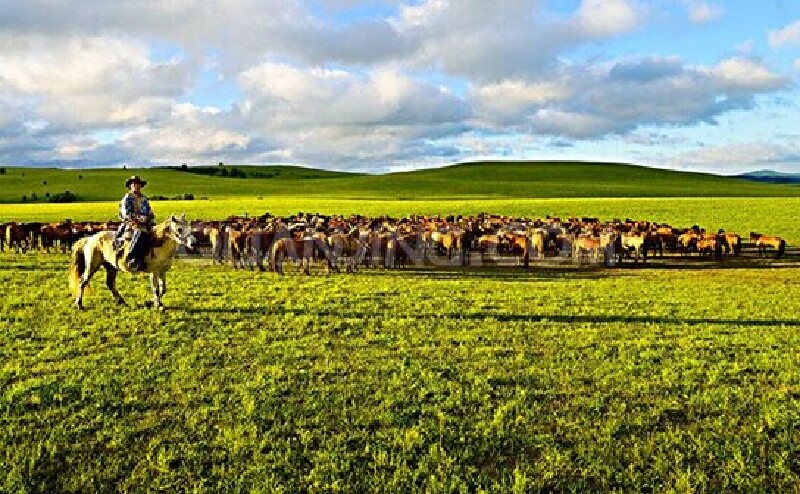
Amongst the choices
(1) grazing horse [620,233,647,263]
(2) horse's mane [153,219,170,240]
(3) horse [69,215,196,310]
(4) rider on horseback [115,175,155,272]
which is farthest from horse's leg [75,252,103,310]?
(1) grazing horse [620,233,647,263]

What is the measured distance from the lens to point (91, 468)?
5961 mm

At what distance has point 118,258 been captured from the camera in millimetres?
12492

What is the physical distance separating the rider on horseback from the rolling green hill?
58826 mm

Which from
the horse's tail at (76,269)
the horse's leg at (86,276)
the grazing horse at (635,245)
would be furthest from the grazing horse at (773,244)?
the horse's tail at (76,269)

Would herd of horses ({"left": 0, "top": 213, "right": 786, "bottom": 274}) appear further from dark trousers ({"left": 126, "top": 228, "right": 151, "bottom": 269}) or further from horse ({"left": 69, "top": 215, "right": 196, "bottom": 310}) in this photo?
dark trousers ({"left": 126, "top": 228, "right": 151, "bottom": 269})

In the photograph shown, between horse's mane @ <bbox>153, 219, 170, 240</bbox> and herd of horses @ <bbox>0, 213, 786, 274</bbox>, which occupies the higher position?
horse's mane @ <bbox>153, 219, 170, 240</bbox>

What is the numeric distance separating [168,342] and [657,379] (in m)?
6.83

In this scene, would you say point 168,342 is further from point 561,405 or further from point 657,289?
point 657,289

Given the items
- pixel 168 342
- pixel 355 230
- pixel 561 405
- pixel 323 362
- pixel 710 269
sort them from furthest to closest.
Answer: pixel 355 230, pixel 710 269, pixel 168 342, pixel 323 362, pixel 561 405

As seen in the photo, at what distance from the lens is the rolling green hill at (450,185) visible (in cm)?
7669

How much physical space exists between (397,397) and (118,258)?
7.21m

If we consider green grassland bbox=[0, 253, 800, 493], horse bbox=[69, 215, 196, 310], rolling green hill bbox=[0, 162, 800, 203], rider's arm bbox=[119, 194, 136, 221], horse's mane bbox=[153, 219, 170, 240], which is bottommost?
green grassland bbox=[0, 253, 800, 493]

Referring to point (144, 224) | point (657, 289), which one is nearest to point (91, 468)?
point (144, 224)

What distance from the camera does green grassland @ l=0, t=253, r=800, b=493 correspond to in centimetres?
593
